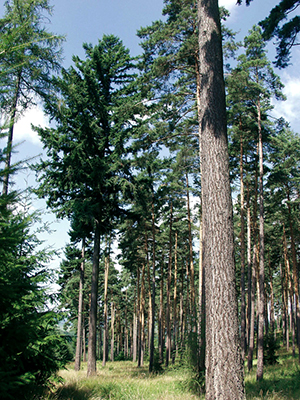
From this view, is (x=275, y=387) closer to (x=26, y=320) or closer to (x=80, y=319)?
(x=26, y=320)


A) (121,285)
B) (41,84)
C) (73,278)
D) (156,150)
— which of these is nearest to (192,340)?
(156,150)

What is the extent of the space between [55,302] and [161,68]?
7689 mm

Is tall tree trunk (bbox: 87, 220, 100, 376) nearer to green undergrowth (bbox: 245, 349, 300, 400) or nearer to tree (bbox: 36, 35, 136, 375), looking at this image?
tree (bbox: 36, 35, 136, 375)

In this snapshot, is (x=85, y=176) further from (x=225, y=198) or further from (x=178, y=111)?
(x=225, y=198)

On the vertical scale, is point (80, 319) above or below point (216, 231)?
below

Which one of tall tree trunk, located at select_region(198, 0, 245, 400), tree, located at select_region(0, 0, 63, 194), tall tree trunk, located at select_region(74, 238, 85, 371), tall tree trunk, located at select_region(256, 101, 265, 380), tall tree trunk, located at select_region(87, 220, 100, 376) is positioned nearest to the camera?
tall tree trunk, located at select_region(198, 0, 245, 400)

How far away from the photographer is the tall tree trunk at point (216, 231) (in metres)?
4.18

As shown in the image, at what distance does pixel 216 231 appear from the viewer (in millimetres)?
4711

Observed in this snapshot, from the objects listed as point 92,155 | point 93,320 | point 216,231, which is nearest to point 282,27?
point 216,231

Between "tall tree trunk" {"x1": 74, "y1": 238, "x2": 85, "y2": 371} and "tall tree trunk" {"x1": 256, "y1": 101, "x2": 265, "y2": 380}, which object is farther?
"tall tree trunk" {"x1": 74, "y1": 238, "x2": 85, "y2": 371}

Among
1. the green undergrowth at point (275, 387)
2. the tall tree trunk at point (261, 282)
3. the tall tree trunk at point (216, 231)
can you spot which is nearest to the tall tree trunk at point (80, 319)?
the tall tree trunk at point (261, 282)

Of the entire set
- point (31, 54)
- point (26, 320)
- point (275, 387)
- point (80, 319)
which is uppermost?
point (31, 54)

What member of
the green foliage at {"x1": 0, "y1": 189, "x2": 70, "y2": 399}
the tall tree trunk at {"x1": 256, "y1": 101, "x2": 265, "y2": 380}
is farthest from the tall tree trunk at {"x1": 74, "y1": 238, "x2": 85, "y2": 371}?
the green foliage at {"x1": 0, "y1": 189, "x2": 70, "y2": 399}

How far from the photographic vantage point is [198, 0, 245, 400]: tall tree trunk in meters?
4.18
